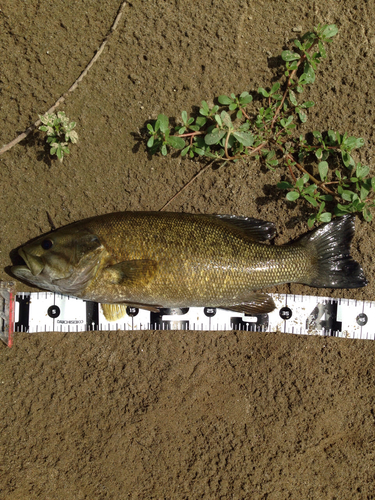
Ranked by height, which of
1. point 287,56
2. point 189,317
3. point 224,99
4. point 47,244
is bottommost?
point 189,317

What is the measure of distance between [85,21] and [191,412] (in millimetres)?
3756

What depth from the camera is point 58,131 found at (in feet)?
10.8

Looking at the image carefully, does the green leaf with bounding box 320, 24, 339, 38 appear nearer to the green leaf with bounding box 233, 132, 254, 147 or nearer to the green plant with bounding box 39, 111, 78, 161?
the green leaf with bounding box 233, 132, 254, 147

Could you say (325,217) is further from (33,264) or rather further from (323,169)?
(33,264)

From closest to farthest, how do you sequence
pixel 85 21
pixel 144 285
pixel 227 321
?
pixel 144 285 < pixel 85 21 < pixel 227 321

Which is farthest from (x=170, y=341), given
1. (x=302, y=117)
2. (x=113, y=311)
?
(x=302, y=117)

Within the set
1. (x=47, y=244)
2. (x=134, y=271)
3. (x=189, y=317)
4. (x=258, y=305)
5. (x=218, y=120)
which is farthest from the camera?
(x=189, y=317)

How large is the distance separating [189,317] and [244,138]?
173cm

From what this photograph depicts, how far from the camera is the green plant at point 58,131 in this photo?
3205mm

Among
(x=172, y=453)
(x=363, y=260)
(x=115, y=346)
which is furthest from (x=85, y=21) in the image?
(x=172, y=453)

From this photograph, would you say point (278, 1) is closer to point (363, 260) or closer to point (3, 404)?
point (363, 260)

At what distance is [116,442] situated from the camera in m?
3.48

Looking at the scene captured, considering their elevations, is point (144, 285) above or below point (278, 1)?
below

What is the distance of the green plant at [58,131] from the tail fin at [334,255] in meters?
2.29
